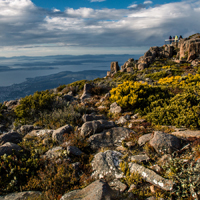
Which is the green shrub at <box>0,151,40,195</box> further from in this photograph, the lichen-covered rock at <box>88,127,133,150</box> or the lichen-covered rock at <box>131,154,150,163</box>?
the lichen-covered rock at <box>131,154,150,163</box>

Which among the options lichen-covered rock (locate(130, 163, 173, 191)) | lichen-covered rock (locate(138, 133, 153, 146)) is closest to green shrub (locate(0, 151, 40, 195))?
lichen-covered rock (locate(130, 163, 173, 191))

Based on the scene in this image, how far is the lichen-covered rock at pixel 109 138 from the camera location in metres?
4.92

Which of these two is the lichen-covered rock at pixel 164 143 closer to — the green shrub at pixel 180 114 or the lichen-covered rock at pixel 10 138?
the green shrub at pixel 180 114

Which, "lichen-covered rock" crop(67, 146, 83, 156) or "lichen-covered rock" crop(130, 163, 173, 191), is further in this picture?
"lichen-covered rock" crop(67, 146, 83, 156)

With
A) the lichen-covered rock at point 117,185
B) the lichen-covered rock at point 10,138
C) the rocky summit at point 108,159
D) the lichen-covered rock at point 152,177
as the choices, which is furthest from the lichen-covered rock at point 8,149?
the lichen-covered rock at point 152,177

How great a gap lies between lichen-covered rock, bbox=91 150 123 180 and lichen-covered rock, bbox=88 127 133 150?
65 centimetres

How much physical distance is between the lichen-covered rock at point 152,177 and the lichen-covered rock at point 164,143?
890 mm

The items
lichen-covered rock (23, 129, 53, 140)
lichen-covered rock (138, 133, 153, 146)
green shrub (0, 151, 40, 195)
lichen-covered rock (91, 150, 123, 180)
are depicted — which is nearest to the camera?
green shrub (0, 151, 40, 195)

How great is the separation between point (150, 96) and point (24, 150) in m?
6.30

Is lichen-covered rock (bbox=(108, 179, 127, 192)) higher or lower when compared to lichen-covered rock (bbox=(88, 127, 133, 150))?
lower

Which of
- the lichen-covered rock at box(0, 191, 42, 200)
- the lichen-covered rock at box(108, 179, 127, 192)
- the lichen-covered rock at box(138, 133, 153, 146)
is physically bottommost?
the lichen-covered rock at box(0, 191, 42, 200)

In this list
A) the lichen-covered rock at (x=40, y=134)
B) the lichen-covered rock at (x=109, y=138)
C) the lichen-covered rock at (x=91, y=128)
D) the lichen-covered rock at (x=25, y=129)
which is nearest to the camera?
the lichen-covered rock at (x=109, y=138)

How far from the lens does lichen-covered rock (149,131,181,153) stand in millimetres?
4180

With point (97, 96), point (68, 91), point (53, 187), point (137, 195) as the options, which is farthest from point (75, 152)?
point (68, 91)
